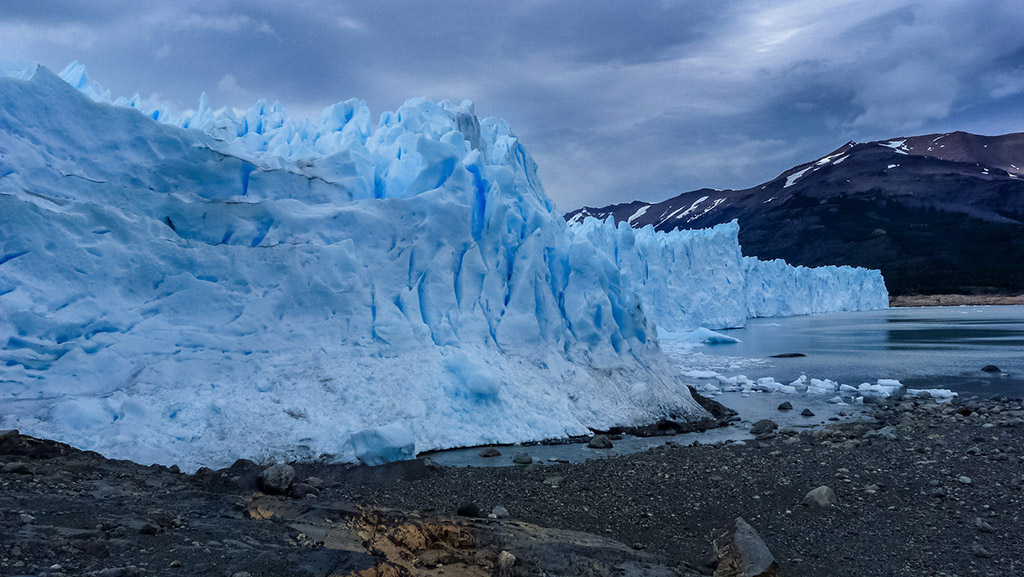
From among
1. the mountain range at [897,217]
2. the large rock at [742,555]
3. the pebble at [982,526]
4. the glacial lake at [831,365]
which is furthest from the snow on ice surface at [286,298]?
the mountain range at [897,217]

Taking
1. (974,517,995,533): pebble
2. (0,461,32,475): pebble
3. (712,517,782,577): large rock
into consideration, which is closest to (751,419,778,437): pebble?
(974,517,995,533): pebble

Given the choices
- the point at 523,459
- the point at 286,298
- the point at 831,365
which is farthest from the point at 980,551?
the point at 831,365

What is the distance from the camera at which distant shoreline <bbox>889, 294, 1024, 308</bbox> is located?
6481cm

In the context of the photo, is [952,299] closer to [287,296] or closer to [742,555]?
[287,296]

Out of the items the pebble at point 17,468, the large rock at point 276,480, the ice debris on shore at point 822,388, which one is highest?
the pebble at point 17,468

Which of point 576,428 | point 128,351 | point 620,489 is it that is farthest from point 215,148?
point 620,489

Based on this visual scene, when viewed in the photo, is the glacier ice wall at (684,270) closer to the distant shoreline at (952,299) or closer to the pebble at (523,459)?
the pebble at (523,459)

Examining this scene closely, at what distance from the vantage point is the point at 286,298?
28.8 ft

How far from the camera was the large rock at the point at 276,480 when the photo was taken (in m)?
5.69

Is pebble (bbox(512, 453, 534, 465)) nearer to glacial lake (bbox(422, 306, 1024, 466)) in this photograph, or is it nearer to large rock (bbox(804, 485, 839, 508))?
glacial lake (bbox(422, 306, 1024, 466))

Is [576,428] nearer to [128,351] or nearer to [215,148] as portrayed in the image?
[128,351]

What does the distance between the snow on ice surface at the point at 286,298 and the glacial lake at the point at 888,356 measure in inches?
359

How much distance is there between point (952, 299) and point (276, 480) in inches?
3154

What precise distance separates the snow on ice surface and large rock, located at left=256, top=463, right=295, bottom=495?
149 cm
